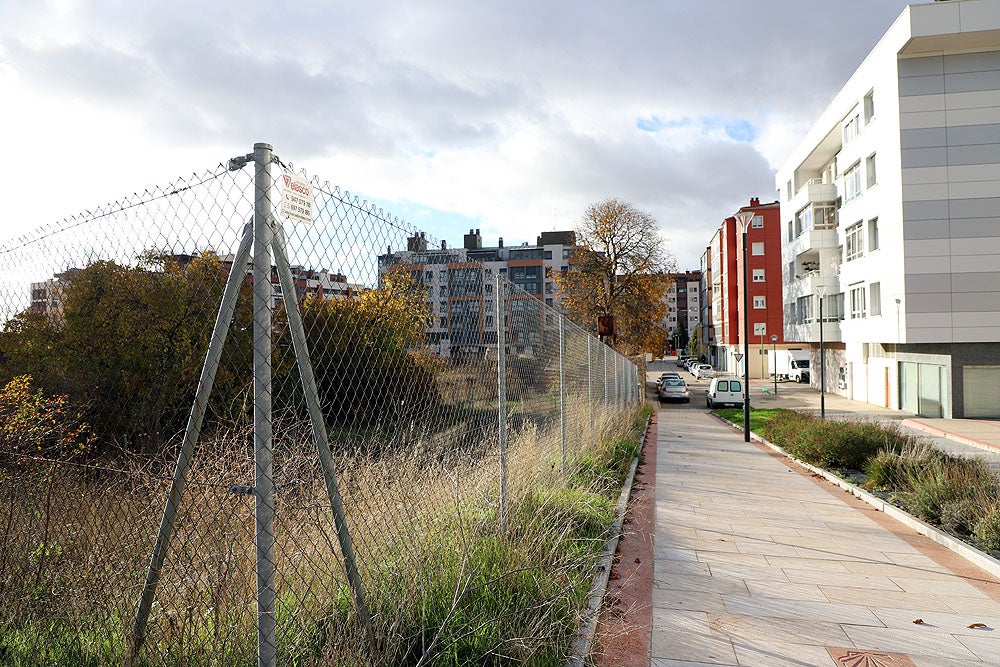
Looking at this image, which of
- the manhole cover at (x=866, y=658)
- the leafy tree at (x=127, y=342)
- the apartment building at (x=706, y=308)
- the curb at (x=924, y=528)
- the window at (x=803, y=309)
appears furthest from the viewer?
the apartment building at (x=706, y=308)

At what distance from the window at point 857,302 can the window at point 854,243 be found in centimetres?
174

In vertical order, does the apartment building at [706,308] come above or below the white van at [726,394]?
above

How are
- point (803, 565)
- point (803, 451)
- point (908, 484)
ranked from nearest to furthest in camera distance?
point (803, 565), point (908, 484), point (803, 451)

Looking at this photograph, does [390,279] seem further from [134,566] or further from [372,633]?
[134,566]

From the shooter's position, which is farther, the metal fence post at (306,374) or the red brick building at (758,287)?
the red brick building at (758,287)

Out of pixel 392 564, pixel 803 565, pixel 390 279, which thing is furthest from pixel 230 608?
pixel 803 565

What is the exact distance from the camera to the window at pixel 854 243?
35.2m

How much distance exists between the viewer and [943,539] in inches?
295

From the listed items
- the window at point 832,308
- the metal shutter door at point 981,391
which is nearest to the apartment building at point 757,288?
the window at point 832,308

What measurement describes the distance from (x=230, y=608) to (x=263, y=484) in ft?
3.33

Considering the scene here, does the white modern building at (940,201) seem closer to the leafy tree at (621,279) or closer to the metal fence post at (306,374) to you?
the leafy tree at (621,279)

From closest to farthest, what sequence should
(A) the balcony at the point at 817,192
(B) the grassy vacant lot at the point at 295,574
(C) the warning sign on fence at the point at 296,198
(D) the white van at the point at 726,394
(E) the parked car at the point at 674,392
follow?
(C) the warning sign on fence at the point at 296,198 → (B) the grassy vacant lot at the point at 295,574 → (D) the white van at the point at 726,394 → (E) the parked car at the point at 674,392 → (A) the balcony at the point at 817,192

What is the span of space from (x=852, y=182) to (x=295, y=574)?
3877cm

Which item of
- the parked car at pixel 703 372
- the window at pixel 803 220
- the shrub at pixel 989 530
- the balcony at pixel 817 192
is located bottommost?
the parked car at pixel 703 372
